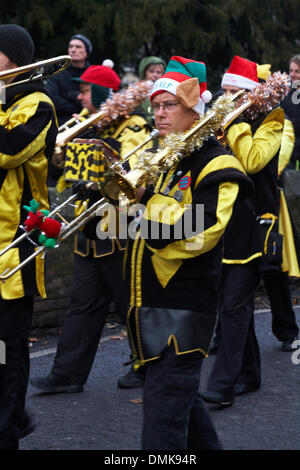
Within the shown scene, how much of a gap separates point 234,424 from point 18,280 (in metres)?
1.67

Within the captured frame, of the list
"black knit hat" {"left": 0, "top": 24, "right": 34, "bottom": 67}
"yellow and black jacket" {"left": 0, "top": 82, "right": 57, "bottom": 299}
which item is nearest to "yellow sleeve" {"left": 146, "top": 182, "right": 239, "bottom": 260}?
"yellow and black jacket" {"left": 0, "top": 82, "right": 57, "bottom": 299}

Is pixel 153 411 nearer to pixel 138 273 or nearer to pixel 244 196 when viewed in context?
pixel 138 273

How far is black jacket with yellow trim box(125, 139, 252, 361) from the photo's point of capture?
334cm

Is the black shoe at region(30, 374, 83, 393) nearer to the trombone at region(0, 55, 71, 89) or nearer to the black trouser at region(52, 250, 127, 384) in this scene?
the black trouser at region(52, 250, 127, 384)

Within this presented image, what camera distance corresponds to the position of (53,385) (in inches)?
210

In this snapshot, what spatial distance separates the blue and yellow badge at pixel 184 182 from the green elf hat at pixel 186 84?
1.02 feet

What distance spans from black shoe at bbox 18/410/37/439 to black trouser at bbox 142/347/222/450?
3.34ft

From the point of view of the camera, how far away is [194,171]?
3471 millimetres

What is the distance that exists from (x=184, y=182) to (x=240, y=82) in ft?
6.40

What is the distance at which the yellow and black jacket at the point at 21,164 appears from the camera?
12.4 ft

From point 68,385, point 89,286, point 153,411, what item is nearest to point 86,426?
point 68,385

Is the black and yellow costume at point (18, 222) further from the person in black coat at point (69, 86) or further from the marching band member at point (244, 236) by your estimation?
the person in black coat at point (69, 86)
